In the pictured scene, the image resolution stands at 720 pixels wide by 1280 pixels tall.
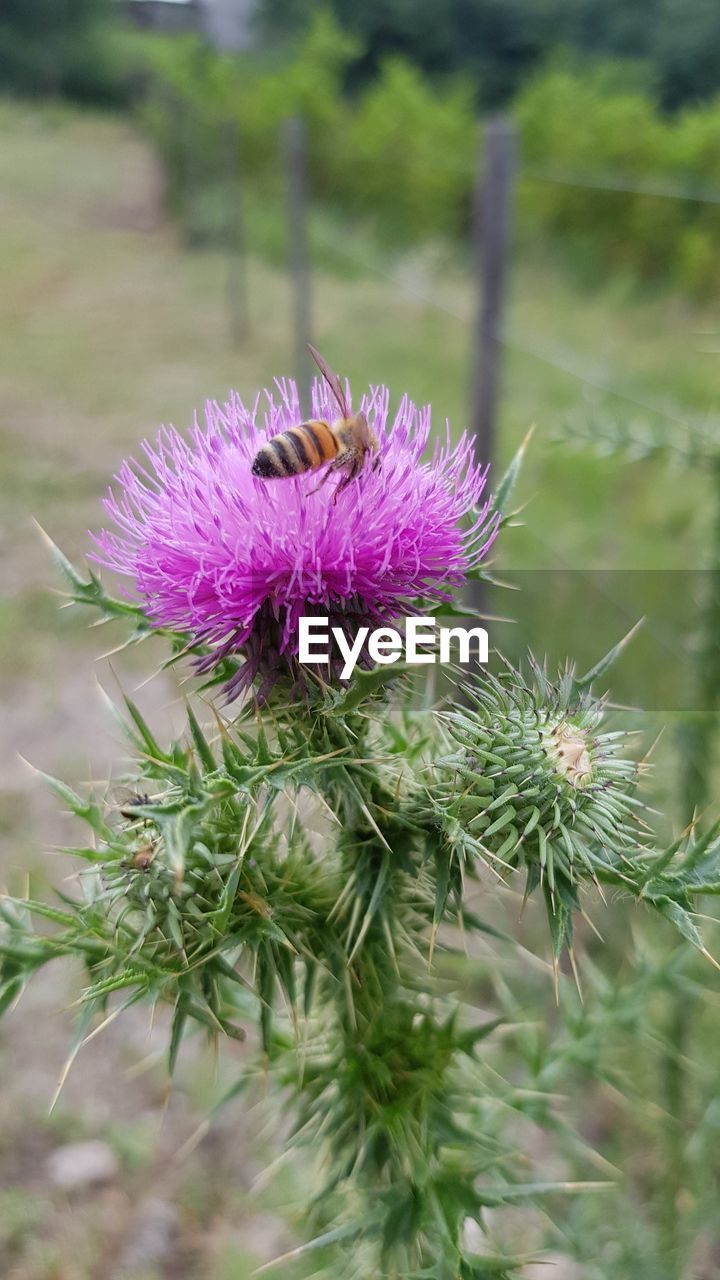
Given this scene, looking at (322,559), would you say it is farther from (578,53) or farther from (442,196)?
(578,53)

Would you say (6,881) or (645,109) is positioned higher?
(645,109)

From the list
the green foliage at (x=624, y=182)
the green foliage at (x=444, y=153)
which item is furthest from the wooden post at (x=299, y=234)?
the green foliage at (x=624, y=182)

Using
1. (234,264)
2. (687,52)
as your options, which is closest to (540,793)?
(234,264)

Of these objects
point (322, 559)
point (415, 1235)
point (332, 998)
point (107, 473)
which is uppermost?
point (322, 559)

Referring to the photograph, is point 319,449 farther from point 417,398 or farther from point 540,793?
point 417,398

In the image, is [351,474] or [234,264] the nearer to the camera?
[351,474]

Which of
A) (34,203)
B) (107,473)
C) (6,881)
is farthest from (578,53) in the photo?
(6,881)
